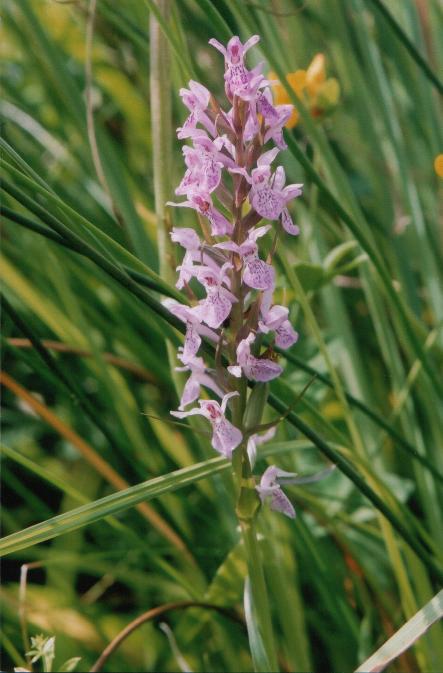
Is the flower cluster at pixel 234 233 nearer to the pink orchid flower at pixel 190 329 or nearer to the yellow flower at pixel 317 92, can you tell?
the pink orchid flower at pixel 190 329

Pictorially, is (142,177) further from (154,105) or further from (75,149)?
(154,105)

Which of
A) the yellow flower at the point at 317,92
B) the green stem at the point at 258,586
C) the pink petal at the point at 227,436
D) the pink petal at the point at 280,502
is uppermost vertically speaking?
the yellow flower at the point at 317,92

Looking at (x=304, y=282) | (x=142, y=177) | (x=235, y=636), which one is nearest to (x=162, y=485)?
(x=304, y=282)

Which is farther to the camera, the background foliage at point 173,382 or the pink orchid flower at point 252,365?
the background foliage at point 173,382

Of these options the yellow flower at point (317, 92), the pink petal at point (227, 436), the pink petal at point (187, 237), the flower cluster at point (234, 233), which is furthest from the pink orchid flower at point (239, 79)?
the yellow flower at point (317, 92)

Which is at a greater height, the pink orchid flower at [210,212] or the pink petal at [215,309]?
the pink orchid flower at [210,212]

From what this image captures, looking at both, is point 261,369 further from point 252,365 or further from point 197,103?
point 197,103
